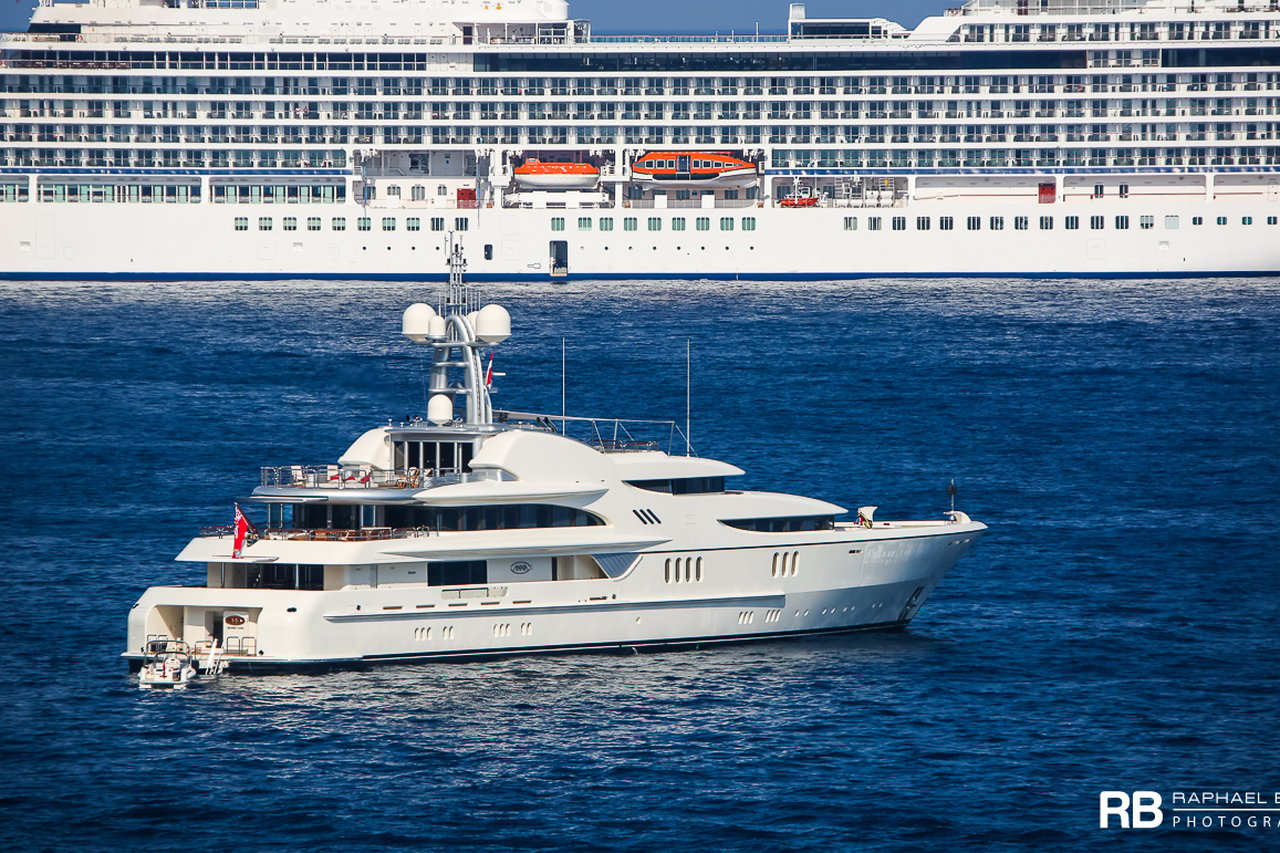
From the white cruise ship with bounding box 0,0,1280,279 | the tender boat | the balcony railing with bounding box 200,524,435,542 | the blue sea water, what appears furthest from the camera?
the white cruise ship with bounding box 0,0,1280,279

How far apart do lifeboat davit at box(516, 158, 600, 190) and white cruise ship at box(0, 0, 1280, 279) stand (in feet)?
0.62

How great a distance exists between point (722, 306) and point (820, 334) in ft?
45.9

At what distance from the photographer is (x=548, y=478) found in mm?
41500

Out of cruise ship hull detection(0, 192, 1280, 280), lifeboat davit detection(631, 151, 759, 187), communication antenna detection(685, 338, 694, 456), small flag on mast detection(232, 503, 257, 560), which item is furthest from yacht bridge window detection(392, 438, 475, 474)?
lifeboat davit detection(631, 151, 759, 187)

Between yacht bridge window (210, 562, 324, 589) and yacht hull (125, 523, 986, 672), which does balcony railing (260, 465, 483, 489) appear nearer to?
yacht bridge window (210, 562, 324, 589)

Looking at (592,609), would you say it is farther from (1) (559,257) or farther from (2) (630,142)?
(2) (630,142)

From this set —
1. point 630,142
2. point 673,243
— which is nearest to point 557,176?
point 630,142

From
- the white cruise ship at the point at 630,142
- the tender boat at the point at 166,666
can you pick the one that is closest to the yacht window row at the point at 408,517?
the tender boat at the point at 166,666

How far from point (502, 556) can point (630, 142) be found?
94.4m

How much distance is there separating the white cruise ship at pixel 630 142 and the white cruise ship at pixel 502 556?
8382cm

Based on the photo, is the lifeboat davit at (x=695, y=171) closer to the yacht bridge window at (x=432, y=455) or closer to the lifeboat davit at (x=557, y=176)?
the lifeboat davit at (x=557, y=176)

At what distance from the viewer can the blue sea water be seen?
107ft

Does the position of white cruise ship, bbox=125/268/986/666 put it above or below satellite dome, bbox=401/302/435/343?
below

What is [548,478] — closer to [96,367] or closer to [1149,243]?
[96,367]
